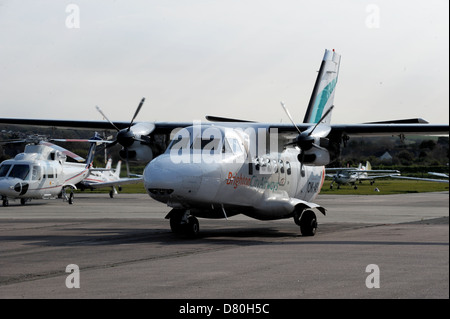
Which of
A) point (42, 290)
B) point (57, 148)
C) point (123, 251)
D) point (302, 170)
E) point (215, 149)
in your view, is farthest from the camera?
point (57, 148)

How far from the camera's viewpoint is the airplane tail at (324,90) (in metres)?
22.9

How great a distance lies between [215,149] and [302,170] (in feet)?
16.7

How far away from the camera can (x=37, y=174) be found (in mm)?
38562

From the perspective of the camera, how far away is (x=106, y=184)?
160ft

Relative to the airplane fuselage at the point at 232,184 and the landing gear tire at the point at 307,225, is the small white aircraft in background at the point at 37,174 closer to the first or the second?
the airplane fuselage at the point at 232,184

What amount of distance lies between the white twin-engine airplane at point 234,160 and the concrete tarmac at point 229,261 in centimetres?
84

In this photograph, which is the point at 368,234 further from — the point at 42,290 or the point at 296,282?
the point at 42,290

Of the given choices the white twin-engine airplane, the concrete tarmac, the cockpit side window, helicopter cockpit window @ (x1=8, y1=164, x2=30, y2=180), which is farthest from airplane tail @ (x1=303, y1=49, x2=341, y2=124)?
helicopter cockpit window @ (x1=8, y1=164, x2=30, y2=180)

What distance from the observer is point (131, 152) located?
63.0 feet

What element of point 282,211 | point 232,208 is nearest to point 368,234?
point 282,211
